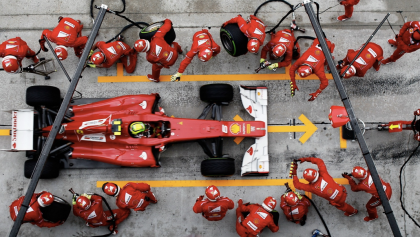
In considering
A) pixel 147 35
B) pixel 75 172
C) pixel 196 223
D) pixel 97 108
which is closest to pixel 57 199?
pixel 75 172

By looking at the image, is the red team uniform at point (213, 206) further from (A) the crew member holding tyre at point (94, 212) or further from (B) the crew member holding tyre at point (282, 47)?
(B) the crew member holding tyre at point (282, 47)

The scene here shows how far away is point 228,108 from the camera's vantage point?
22.6 feet

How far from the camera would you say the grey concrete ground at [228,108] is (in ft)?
22.1

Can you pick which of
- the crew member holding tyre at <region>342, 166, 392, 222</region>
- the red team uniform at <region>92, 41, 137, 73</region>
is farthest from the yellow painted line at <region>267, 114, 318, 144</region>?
the red team uniform at <region>92, 41, 137, 73</region>

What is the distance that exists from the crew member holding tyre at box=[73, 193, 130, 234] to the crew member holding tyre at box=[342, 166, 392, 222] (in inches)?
182

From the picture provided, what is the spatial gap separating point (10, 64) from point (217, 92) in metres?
3.93

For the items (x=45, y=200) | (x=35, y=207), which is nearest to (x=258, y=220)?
(x=45, y=200)

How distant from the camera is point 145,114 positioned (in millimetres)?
6121

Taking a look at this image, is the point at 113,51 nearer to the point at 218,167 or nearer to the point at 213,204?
the point at 218,167

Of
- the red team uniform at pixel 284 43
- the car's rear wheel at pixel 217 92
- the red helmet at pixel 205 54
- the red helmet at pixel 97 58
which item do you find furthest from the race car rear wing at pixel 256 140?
the red helmet at pixel 97 58

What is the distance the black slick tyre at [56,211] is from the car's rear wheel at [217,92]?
138 inches

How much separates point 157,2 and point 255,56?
2555 mm

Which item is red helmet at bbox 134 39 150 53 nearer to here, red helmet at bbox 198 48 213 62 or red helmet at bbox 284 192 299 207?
red helmet at bbox 198 48 213 62

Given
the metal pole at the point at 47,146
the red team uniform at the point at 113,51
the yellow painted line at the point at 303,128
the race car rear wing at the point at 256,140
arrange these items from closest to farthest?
the metal pole at the point at 47,146
the red team uniform at the point at 113,51
the race car rear wing at the point at 256,140
the yellow painted line at the point at 303,128
